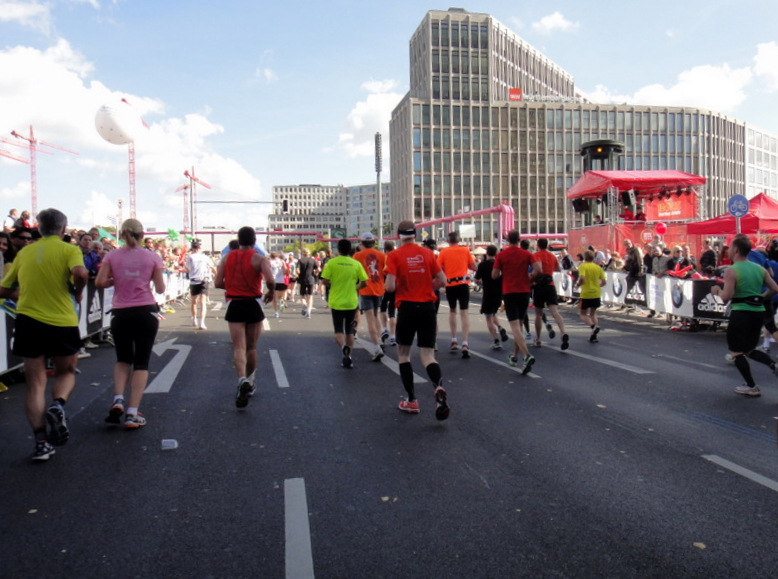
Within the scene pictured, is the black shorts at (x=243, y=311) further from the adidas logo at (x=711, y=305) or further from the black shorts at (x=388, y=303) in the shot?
the adidas logo at (x=711, y=305)

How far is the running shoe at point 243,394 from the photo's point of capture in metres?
6.52

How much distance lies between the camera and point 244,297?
6887 millimetres

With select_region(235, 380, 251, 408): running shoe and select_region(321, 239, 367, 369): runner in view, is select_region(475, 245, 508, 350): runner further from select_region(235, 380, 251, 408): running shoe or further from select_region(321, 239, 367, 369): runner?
select_region(235, 380, 251, 408): running shoe

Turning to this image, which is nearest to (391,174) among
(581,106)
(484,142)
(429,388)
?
(484,142)

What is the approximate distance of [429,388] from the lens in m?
7.70

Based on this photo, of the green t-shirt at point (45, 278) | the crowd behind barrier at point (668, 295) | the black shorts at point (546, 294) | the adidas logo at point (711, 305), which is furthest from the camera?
the crowd behind barrier at point (668, 295)

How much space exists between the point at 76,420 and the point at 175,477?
7.48 ft

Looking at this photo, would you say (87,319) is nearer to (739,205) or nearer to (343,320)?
(343,320)

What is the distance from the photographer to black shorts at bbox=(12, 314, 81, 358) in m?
4.99

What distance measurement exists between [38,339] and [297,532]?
2.89 metres

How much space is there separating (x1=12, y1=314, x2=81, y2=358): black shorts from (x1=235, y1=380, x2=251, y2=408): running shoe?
71.2 inches

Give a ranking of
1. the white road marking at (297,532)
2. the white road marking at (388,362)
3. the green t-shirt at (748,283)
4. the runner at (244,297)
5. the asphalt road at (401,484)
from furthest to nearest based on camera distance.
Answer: the white road marking at (388,362) → the green t-shirt at (748,283) → the runner at (244,297) → the asphalt road at (401,484) → the white road marking at (297,532)

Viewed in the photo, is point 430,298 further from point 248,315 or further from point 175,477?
point 175,477

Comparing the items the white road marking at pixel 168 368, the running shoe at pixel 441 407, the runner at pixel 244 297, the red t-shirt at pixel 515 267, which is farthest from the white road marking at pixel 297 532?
the red t-shirt at pixel 515 267
